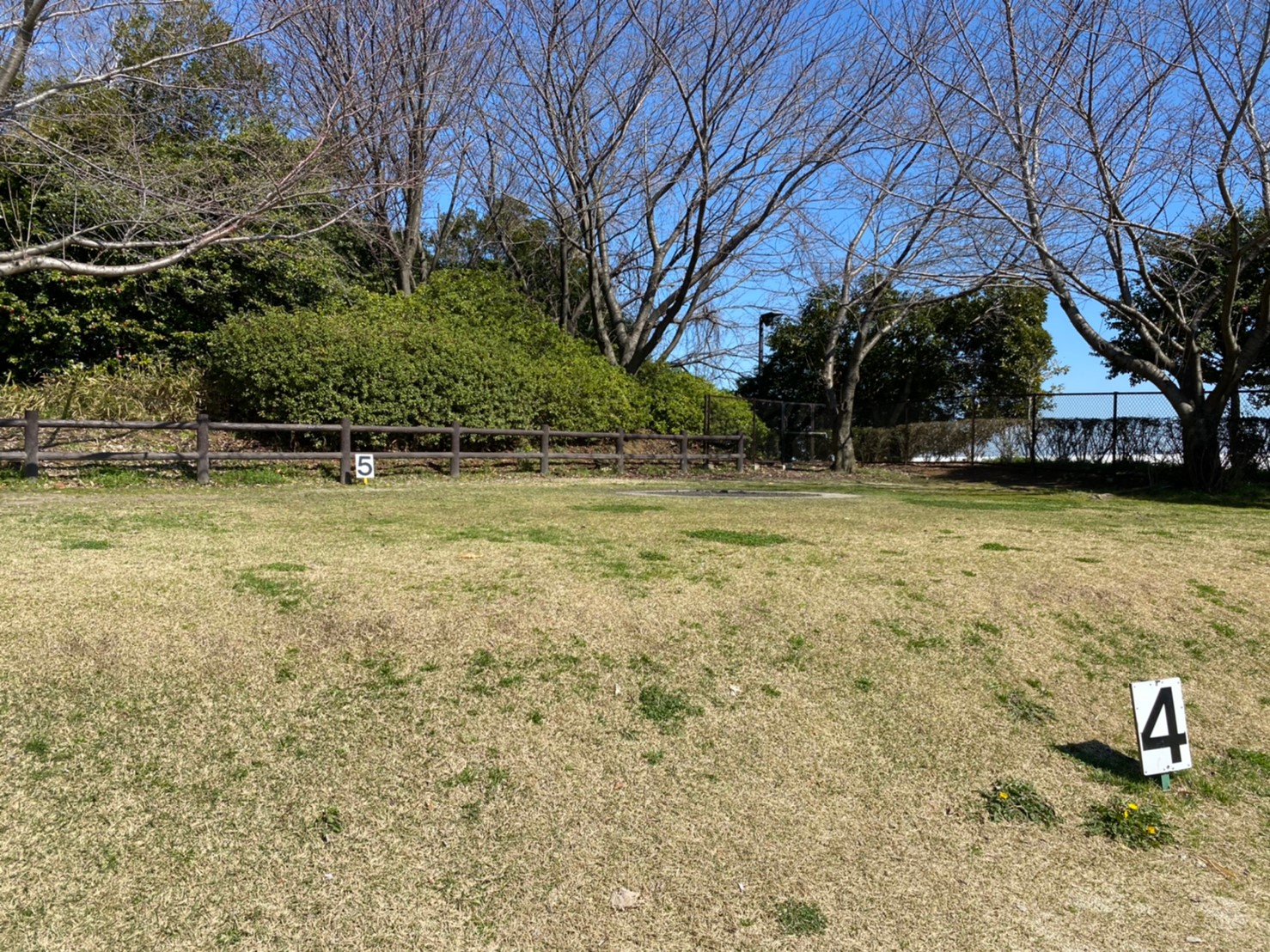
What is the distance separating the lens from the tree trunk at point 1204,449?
13.2m

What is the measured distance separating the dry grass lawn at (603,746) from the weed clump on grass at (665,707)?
0.7 inches

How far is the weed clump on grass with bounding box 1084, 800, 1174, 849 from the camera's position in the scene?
10.3 feet

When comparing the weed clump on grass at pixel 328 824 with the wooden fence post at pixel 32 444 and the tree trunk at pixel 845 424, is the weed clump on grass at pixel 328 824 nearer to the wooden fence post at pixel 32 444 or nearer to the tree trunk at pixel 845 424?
the wooden fence post at pixel 32 444

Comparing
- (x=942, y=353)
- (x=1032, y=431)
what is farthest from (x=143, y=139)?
(x=942, y=353)

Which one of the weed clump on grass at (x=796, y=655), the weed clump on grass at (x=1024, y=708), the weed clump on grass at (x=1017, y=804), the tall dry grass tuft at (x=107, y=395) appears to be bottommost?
the weed clump on grass at (x=1017, y=804)

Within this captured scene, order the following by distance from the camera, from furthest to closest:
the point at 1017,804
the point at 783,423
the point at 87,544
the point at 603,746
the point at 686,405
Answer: the point at 783,423, the point at 686,405, the point at 87,544, the point at 603,746, the point at 1017,804

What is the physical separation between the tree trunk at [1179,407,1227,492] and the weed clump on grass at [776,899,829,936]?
13.9 meters

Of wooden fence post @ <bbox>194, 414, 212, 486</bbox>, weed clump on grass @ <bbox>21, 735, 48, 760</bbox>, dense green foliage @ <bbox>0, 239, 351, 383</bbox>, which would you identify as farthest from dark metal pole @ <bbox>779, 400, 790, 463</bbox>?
weed clump on grass @ <bbox>21, 735, 48, 760</bbox>

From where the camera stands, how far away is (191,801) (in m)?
2.94

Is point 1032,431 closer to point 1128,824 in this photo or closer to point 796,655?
point 796,655

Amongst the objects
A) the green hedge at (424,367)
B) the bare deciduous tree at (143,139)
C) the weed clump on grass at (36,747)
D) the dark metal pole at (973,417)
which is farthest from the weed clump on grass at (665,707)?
the dark metal pole at (973,417)

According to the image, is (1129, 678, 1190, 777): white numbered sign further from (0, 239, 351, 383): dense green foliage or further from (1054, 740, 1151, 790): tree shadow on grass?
(0, 239, 351, 383): dense green foliage

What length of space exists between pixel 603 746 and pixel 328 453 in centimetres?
993

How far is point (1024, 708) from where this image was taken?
405 centimetres
